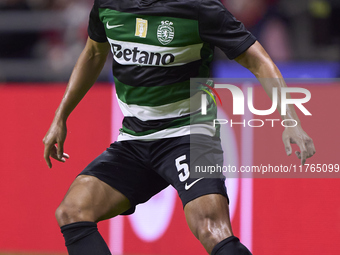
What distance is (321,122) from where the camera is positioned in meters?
4.18

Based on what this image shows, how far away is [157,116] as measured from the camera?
2.96 m

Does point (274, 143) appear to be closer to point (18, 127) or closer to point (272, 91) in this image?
point (272, 91)

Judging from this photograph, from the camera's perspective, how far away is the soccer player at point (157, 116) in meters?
2.72

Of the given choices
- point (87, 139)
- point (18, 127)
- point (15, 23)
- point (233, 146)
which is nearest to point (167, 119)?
point (233, 146)

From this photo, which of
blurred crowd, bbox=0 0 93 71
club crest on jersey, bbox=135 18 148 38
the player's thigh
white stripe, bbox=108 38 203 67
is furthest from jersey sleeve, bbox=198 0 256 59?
blurred crowd, bbox=0 0 93 71

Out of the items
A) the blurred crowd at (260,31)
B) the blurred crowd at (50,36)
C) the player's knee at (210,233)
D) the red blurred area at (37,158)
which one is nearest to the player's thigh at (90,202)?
the player's knee at (210,233)

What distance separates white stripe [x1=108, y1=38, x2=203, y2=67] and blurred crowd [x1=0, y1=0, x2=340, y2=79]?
3.05 meters

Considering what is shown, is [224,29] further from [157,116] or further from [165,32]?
[157,116]

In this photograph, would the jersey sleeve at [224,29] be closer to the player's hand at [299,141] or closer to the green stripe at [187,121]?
the green stripe at [187,121]

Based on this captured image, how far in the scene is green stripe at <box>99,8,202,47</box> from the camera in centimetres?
281

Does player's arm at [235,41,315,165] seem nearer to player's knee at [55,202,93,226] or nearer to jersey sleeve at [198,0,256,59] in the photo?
jersey sleeve at [198,0,256,59]

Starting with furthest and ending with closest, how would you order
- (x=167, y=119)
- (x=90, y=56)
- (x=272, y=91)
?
(x=90, y=56), (x=167, y=119), (x=272, y=91)

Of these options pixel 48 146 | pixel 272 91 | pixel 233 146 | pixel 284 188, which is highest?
pixel 272 91

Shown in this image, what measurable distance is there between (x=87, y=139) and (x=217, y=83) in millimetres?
1051
